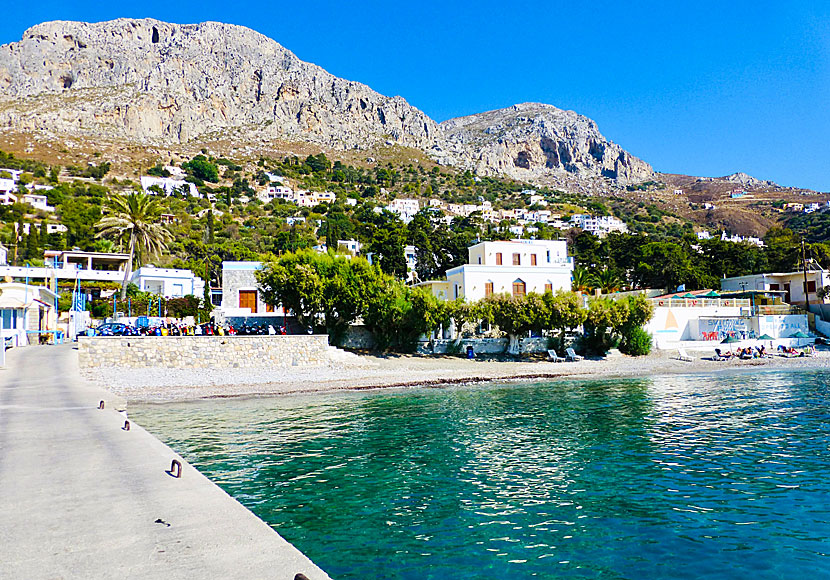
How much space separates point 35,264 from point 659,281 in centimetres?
7846

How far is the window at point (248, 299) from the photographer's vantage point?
4522 centimetres

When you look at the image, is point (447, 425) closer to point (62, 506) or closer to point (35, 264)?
point (62, 506)

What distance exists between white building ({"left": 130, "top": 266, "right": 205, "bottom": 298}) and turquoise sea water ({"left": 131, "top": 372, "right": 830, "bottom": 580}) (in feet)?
117

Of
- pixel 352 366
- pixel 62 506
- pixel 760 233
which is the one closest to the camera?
pixel 62 506

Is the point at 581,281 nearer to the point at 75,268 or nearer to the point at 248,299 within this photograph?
the point at 248,299

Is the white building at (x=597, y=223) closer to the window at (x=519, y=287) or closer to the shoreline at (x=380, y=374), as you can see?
the window at (x=519, y=287)

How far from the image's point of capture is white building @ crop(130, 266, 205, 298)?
2085 inches

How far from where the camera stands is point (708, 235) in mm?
153625

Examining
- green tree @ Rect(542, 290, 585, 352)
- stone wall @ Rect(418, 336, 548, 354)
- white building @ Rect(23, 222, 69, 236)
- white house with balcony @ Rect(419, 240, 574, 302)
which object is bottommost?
stone wall @ Rect(418, 336, 548, 354)

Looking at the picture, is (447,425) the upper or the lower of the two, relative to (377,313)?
lower

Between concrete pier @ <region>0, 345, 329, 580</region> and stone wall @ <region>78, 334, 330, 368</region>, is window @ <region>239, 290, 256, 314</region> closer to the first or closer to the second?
stone wall @ <region>78, 334, 330, 368</region>

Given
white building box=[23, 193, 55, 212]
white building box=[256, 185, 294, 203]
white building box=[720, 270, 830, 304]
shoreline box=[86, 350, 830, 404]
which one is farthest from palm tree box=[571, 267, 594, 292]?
white building box=[23, 193, 55, 212]

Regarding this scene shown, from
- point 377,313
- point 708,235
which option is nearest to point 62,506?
point 377,313

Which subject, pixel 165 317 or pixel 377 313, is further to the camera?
pixel 165 317
